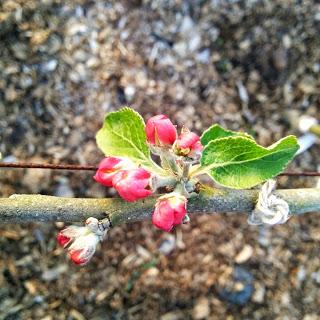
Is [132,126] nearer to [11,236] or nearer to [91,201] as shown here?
[91,201]

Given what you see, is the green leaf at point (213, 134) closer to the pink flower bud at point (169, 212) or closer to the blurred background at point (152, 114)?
the pink flower bud at point (169, 212)

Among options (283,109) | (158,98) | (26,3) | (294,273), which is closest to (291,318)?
(294,273)

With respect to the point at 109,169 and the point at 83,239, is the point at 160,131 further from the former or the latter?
the point at 83,239

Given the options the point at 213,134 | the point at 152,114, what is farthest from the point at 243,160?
the point at 152,114

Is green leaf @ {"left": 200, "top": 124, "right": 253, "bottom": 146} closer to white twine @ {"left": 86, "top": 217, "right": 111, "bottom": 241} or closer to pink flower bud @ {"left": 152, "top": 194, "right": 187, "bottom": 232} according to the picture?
pink flower bud @ {"left": 152, "top": 194, "right": 187, "bottom": 232}

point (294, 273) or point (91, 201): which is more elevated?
point (91, 201)

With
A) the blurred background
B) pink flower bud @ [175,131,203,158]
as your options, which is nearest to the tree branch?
pink flower bud @ [175,131,203,158]
